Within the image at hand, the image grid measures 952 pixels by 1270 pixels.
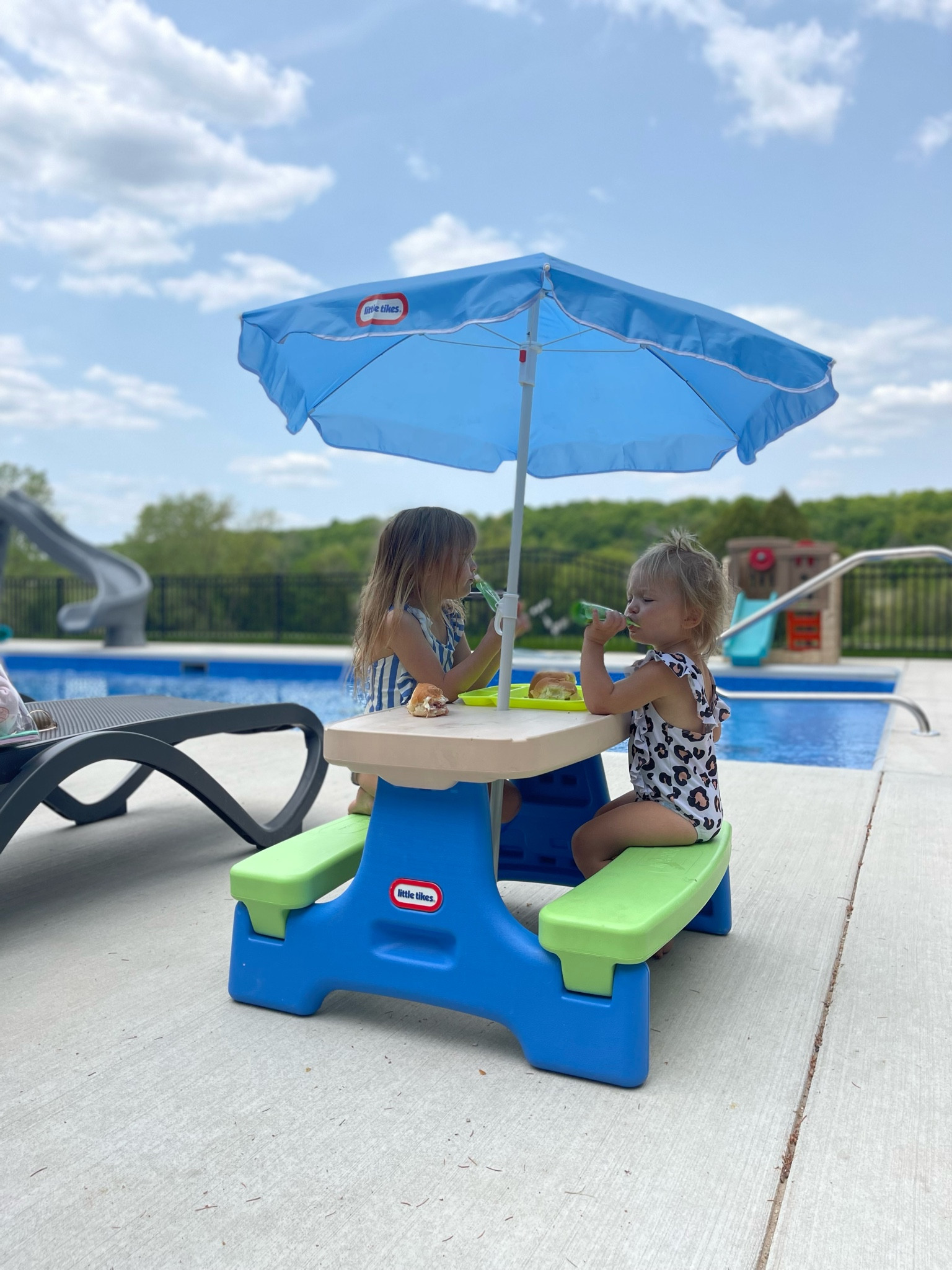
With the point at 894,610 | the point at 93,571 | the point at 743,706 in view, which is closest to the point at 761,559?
the point at 743,706

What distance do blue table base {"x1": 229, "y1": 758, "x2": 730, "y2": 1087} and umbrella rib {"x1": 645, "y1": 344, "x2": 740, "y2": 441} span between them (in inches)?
66.4

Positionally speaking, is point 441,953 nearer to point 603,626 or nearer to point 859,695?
point 603,626

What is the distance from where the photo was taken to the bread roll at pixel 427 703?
2.43 metres

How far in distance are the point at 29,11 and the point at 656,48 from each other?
1412cm

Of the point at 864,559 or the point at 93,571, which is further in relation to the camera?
the point at 93,571

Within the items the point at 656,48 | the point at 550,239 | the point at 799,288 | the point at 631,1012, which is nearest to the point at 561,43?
the point at 656,48

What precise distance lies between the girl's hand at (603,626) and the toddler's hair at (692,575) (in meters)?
0.18

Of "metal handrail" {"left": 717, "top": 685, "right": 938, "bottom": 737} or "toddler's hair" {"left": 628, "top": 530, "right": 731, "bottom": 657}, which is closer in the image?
"toddler's hair" {"left": 628, "top": 530, "right": 731, "bottom": 657}

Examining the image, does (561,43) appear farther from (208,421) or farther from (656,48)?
(208,421)

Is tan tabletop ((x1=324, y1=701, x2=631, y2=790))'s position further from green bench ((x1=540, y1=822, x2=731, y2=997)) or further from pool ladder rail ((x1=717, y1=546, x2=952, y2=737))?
pool ladder rail ((x1=717, y1=546, x2=952, y2=737))

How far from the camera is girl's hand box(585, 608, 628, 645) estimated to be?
2.38 meters

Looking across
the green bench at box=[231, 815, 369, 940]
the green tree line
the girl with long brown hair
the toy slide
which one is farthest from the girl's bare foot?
the green tree line

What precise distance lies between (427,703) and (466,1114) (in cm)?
99

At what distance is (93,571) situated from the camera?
54.2 feet
